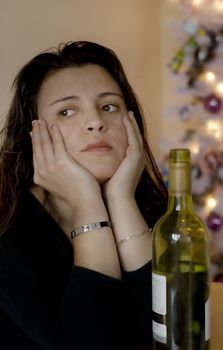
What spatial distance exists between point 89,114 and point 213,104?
1657mm

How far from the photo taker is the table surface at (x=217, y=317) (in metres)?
0.66

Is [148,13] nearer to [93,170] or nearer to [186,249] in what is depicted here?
[93,170]

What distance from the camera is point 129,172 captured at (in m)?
0.88

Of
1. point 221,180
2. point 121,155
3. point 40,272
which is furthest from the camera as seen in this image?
point 221,180

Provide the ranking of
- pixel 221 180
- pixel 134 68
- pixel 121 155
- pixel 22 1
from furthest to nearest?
1. pixel 134 68
2. pixel 221 180
3. pixel 22 1
4. pixel 121 155

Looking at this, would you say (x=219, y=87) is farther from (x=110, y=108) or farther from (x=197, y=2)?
(x=110, y=108)

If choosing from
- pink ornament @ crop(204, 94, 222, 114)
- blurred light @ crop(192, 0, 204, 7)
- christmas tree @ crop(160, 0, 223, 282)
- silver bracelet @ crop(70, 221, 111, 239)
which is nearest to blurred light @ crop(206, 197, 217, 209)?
christmas tree @ crop(160, 0, 223, 282)

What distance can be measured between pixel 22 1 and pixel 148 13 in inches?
42.4

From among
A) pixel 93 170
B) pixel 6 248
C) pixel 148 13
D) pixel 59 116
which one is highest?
pixel 148 13

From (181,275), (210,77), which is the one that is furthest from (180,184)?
(210,77)

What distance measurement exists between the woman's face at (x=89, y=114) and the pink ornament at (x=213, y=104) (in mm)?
1516

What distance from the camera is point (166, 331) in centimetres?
55

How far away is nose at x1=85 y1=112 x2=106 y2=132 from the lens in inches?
33.6

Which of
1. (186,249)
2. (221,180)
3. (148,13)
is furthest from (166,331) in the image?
(148,13)
